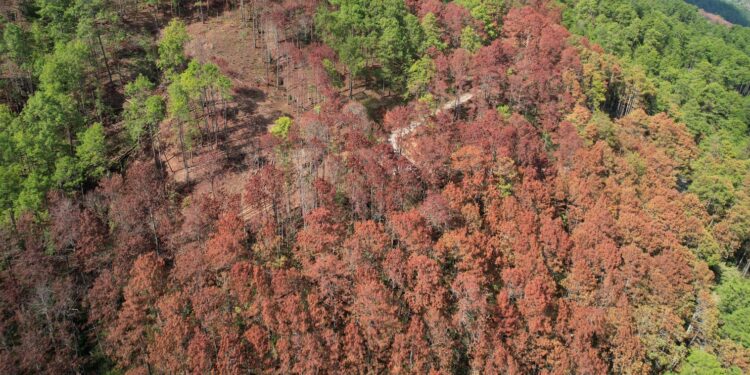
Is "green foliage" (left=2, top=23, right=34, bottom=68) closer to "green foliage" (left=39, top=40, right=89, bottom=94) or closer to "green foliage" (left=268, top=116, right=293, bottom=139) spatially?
"green foliage" (left=39, top=40, right=89, bottom=94)

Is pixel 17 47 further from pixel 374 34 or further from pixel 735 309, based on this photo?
pixel 735 309

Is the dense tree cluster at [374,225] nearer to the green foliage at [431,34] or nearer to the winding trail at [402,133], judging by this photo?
the green foliage at [431,34]

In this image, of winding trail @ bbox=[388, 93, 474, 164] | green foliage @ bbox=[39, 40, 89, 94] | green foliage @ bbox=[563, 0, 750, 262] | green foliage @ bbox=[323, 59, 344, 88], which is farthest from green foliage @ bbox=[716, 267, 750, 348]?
green foliage @ bbox=[39, 40, 89, 94]

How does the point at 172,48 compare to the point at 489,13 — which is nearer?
the point at 172,48

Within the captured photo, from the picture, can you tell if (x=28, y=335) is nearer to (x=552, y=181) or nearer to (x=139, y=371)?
(x=139, y=371)

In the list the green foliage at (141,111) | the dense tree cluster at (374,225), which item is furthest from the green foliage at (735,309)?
the green foliage at (141,111)

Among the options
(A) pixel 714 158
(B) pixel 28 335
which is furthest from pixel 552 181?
(B) pixel 28 335

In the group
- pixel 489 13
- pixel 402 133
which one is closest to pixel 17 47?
pixel 402 133

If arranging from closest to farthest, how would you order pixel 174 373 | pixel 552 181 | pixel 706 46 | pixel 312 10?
1. pixel 174 373
2. pixel 552 181
3. pixel 312 10
4. pixel 706 46
